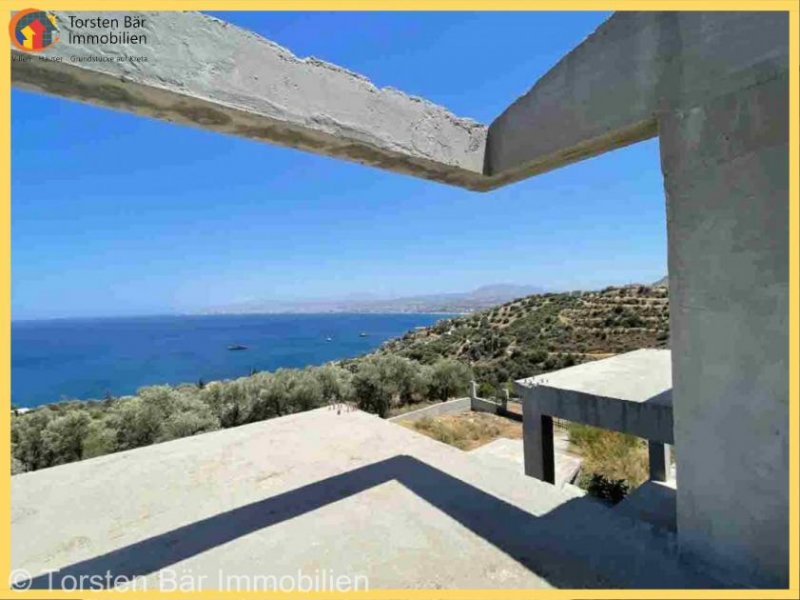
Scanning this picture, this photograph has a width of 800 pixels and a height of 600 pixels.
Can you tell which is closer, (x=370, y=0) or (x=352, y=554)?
(x=370, y=0)

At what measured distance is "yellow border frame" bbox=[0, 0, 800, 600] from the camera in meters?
1.68

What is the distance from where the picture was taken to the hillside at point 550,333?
28719 mm

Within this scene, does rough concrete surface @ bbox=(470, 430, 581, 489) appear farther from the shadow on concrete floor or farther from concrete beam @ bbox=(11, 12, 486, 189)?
concrete beam @ bbox=(11, 12, 486, 189)

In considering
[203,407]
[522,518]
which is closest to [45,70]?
[522,518]

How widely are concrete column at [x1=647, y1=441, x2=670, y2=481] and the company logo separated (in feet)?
31.6

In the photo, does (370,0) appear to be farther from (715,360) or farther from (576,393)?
(576,393)

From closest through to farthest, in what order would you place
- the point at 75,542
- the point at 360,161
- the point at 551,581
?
the point at 551,581, the point at 75,542, the point at 360,161

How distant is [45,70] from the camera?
186 cm

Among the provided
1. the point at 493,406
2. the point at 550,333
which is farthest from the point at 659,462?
the point at 550,333

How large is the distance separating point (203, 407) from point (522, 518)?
39.3ft

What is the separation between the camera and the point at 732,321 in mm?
1854

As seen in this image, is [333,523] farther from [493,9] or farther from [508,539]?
[493,9]

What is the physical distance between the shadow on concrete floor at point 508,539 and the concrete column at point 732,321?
0.30 m

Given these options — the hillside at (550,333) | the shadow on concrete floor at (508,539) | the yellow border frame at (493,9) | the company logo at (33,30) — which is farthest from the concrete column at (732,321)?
the hillside at (550,333)
